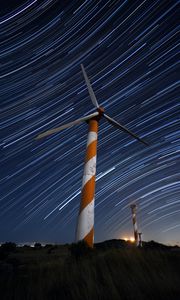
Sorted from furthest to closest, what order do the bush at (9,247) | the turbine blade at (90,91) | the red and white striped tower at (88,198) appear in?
the turbine blade at (90,91)
the bush at (9,247)
the red and white striped tower at (88,198)

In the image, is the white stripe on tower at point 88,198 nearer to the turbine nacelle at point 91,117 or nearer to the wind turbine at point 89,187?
the wind turbine at point 89,187

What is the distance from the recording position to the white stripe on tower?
6.64m

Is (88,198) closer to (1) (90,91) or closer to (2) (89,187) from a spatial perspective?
(2) (89,187)

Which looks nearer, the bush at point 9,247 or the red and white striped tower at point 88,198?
the red and white striped tower at point 88,198

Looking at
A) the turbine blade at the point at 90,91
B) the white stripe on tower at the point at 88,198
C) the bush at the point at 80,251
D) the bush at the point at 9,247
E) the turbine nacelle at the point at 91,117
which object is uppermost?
the turbine blade at the point at 90,91

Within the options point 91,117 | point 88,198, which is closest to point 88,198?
point 88,198

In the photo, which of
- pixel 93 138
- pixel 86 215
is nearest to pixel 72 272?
pixel 86 215

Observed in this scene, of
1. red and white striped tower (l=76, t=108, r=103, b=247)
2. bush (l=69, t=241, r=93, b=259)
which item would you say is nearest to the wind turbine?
red and white striped tower (l=76, t=108, r=103, b=247)

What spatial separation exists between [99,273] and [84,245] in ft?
8.16

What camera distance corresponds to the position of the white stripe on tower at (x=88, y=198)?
6.64 metres

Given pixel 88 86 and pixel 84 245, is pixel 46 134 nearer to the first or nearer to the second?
pixel 88 86

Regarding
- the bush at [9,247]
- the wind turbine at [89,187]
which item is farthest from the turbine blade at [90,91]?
the bush at [9,247]

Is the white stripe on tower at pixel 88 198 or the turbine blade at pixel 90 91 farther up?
the turbine blade at pixel 90 91

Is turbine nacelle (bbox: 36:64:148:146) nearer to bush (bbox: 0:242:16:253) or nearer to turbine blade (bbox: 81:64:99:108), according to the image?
turbine blade (bbox: 81:64:99:108)
